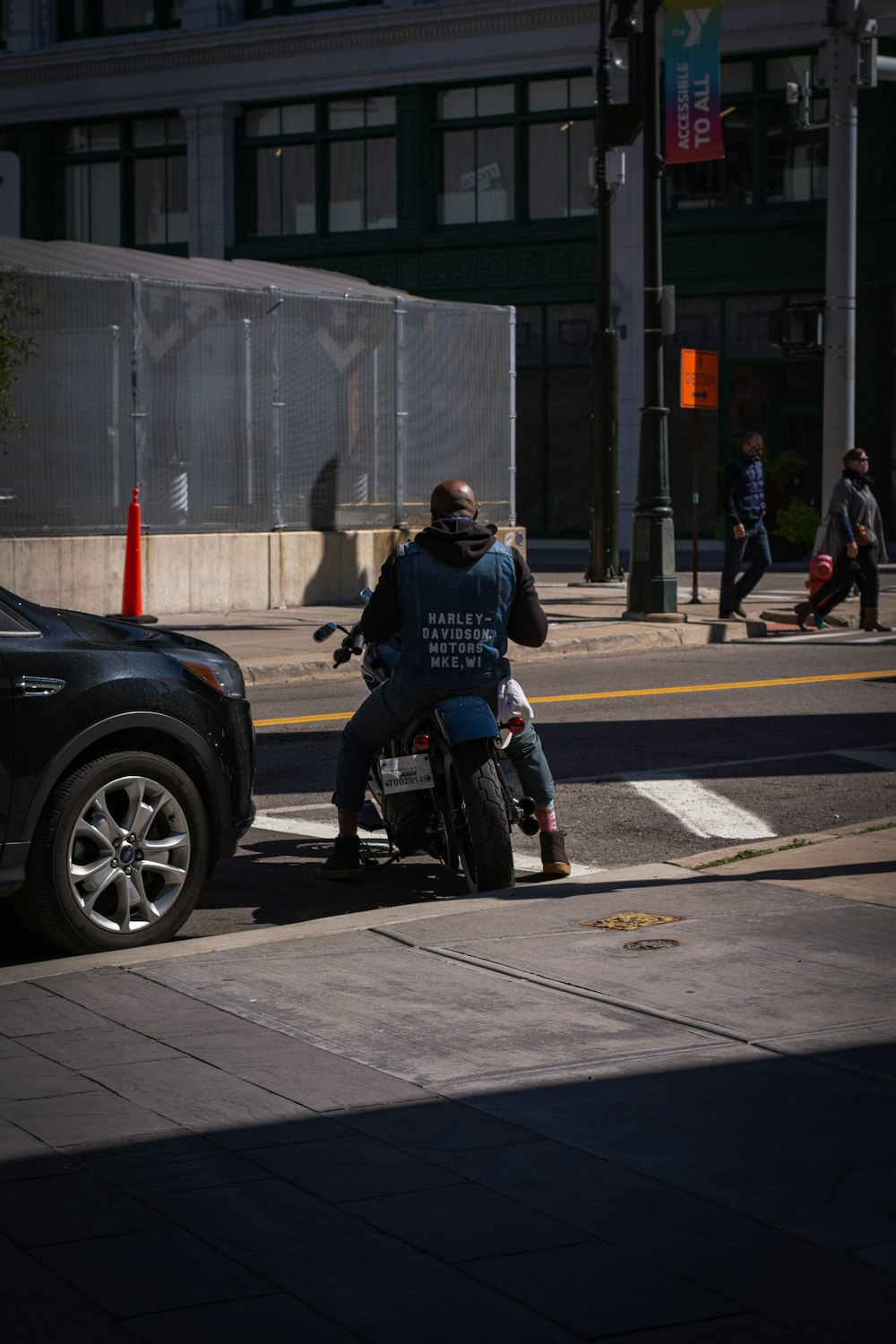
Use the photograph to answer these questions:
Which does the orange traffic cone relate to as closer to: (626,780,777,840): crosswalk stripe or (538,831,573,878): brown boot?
(626,780,777,840): crosswalk stripe

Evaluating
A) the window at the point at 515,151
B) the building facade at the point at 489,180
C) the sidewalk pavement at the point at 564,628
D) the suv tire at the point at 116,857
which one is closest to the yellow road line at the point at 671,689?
the sidewalk pavement at the point at 564,628

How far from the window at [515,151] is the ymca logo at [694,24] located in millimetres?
7850

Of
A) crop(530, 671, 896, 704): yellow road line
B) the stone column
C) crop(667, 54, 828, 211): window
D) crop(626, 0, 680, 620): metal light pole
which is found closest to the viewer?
crop(530, 671, 896, 704): yellow road line

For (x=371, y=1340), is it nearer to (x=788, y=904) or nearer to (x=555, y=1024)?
(x=555, y=1024)

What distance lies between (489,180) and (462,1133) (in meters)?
34.7

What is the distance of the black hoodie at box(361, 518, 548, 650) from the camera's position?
786 centimetres

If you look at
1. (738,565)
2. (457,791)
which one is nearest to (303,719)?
(457,791)

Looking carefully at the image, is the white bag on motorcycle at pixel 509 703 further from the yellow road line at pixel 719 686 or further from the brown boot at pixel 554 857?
the yellow road line at pixel 719 686

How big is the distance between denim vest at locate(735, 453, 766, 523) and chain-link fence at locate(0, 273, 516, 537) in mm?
4912

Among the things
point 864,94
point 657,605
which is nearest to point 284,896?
point 657,605

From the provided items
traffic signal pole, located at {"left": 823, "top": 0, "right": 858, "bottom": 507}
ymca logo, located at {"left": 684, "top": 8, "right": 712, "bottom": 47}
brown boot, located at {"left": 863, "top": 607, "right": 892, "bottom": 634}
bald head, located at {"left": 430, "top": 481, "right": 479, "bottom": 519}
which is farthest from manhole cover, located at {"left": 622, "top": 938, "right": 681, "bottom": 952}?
ymca logo, located at {"left": 684, "top": 8, "right": 712, "bottom": 47}

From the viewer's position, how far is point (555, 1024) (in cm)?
564

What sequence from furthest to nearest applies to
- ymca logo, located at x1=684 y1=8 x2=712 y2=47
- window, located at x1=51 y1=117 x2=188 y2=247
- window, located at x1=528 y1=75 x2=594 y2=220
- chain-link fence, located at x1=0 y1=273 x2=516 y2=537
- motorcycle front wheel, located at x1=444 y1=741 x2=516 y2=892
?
1. window, located at x1=51 y1=117 x2=188 y2=247
2. window, located at x1=528 y1=75 x2=594 y2=220
3. ymca logo, located at x1=684 y1=8 x2=712 y2=47
4. chain-link fence, located at x1=0 y1=273 x2=516 y2=537
5. motorcycle front wheel, located at x1=444 y1=741 x2=516 y2=892

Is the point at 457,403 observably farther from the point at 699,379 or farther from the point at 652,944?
the point at 652,944
